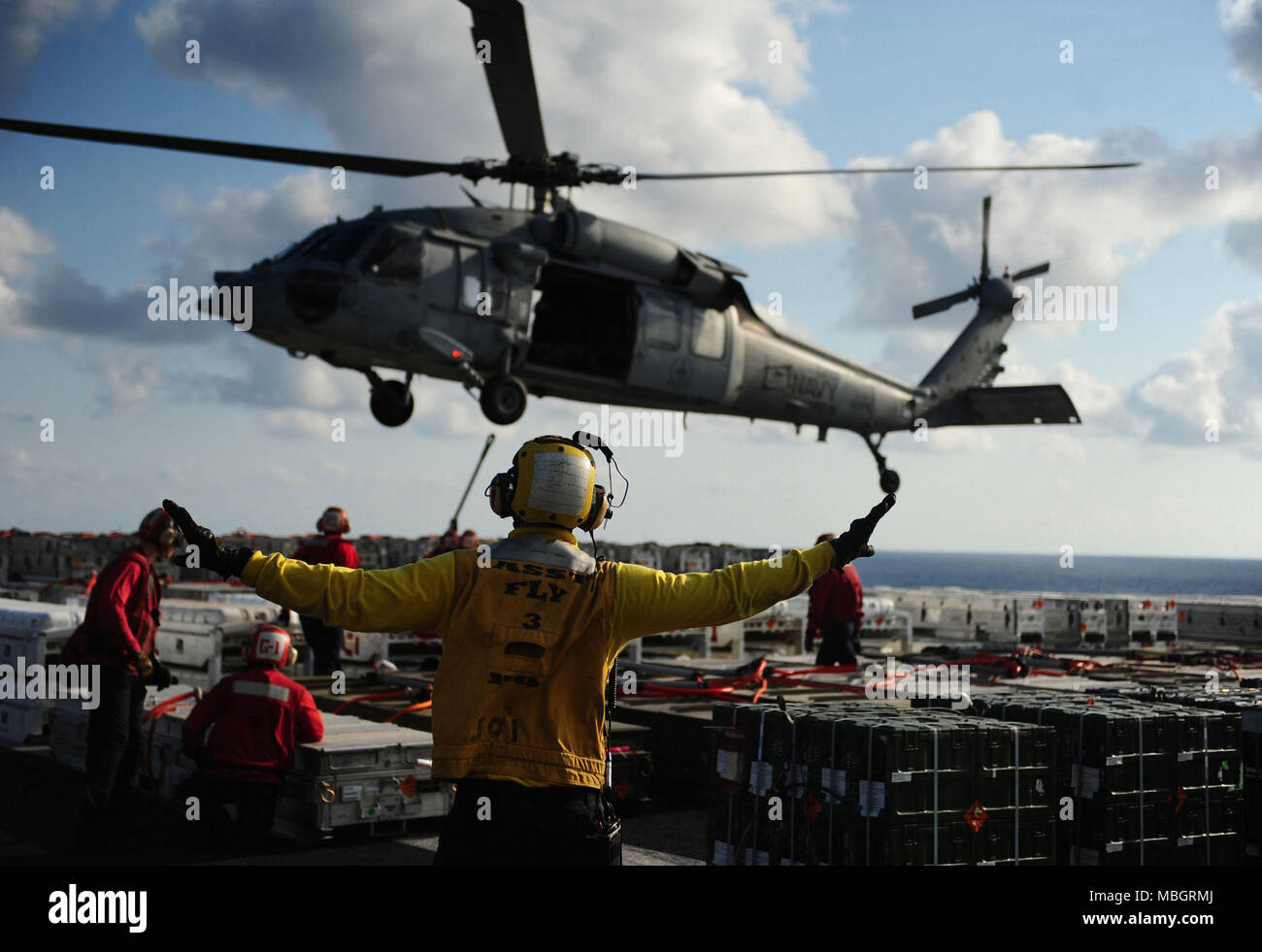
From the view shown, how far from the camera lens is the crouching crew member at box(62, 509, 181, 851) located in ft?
25.7

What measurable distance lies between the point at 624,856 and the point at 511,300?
11.1 metres

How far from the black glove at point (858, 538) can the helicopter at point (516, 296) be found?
11767 mm

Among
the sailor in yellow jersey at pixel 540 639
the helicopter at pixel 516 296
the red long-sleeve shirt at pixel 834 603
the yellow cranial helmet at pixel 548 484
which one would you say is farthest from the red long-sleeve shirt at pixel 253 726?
the helicopter at pixel 516 296

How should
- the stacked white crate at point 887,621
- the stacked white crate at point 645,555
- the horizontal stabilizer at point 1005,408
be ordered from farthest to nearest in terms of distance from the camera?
the stacked white crate at point 645,555, the horizontal stabilizer at point 1005,408, the stacked white crate at point 887,621

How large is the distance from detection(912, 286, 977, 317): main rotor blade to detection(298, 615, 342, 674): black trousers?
17460 mm

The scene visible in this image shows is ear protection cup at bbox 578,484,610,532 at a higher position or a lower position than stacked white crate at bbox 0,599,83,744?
higher

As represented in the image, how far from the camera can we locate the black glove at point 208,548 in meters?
3.45

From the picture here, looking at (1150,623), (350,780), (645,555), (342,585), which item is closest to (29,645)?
(350,780)

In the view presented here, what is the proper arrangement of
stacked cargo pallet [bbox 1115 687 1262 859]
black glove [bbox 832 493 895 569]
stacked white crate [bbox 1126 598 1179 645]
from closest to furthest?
black glove [bbox 832 493 895 569], stacked cargo pallet [bbox 1115 687 1262 859], stacked white crate [bbox 1126 598 1179 645]

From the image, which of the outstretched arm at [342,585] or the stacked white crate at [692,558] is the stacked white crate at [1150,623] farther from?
the outstretched arm at [342,585]

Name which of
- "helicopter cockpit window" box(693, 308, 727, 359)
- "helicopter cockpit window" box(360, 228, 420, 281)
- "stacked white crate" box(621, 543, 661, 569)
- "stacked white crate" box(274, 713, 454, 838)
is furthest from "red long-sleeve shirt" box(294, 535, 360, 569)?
"stacked white crate" box(621, 543, 661, 569)

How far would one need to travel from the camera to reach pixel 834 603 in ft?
44.5

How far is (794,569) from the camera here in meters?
3.93

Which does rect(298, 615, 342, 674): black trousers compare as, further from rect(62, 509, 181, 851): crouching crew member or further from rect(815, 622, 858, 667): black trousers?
rect(815, 622, 858, 667): black trousers
